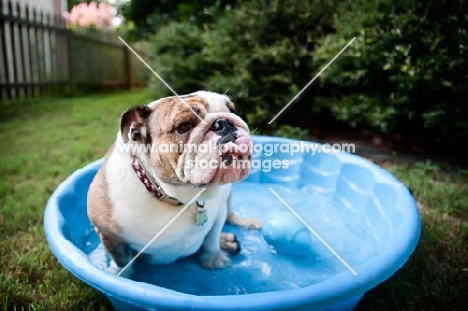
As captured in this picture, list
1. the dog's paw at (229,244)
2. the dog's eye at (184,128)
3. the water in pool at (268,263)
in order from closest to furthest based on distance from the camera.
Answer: the dog's eye at (184,128), the water in pool at (268,263), the dog's paw at (229,244)

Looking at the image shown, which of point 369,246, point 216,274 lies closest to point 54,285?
point 216,274

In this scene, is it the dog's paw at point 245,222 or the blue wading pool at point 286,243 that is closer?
the blue wading pool at point 286,243

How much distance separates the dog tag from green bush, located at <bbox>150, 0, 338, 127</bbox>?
108 inches

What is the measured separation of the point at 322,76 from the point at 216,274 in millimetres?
2770

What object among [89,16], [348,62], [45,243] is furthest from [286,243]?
[89,16]

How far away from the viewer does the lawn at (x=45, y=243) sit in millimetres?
1979

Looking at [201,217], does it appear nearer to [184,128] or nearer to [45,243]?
[184,128]

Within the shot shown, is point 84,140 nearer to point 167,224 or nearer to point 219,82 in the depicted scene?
point 219,82

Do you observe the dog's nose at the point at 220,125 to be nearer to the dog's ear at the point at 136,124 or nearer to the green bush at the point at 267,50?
the dog's ear at the point at 136,124

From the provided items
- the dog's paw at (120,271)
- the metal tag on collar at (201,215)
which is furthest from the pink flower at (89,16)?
the metal tag on collar at (201,215)

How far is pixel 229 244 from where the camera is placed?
8.95 ft

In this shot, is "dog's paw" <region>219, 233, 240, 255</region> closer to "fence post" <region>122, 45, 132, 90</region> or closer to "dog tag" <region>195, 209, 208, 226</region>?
"dog tag" <region>195, 209, 208, 226</region>

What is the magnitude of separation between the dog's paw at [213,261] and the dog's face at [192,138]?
2.67 feet

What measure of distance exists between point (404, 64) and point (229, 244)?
2.43 m
